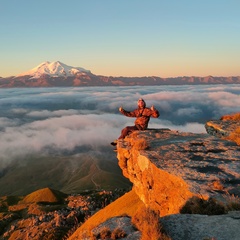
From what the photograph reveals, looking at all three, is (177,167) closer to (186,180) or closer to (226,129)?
(186,180)

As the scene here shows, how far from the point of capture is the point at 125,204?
85.4 feet

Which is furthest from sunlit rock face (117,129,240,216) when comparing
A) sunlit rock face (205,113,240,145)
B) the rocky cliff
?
sunlit rock face (205,113,240,145)

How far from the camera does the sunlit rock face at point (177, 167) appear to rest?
40.8 feet

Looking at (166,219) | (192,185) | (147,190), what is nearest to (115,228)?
(166,219)

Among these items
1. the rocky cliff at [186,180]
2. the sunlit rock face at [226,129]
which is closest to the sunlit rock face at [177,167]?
the rocky cliff at [186,180]

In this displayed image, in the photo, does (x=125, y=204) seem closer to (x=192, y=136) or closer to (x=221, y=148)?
(x=192, y=136)

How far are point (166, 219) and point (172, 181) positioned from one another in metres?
5.55

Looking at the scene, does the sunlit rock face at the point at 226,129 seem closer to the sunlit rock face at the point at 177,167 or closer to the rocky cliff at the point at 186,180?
the rocky cliff at the point at 186,180

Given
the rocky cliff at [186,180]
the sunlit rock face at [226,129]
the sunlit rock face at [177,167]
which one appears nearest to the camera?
the rocky cliff at [186,180]

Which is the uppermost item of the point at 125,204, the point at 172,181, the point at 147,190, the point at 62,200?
the point at 172,181

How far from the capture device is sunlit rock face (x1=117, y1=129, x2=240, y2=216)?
12.4 meters

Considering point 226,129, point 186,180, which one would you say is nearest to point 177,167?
point 186,180

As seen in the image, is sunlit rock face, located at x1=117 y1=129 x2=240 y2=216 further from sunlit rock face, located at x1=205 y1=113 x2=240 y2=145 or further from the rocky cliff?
sunlit rock face, located at x1=205 y1=113 x2=240 y2=145

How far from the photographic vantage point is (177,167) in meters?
14.6
